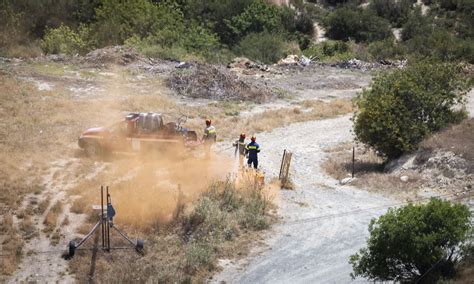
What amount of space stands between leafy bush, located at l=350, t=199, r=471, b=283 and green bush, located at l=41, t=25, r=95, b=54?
39.7 meters

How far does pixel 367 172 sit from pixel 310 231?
22.0 feet

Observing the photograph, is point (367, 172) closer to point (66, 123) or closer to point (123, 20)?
point (66, 123)

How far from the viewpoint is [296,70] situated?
4841 centimetres

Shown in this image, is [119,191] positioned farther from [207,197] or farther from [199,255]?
[199,255]

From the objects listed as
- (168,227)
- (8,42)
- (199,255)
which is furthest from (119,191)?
(8,42)

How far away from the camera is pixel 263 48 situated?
177 ft

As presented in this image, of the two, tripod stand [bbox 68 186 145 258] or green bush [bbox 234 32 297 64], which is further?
green bush [bbox 234 32 297 64]

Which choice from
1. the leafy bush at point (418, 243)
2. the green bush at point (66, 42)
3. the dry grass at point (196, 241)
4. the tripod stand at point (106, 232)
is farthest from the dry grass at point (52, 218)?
the green bush at point (66, 42)

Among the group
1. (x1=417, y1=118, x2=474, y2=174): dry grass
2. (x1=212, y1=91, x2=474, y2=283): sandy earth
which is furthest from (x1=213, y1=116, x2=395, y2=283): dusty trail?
(x1=417, y1=118, x2=474, y2=174): dry grass

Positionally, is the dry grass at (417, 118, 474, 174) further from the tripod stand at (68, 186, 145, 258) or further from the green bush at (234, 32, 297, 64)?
the green bush at (234, 32, 297, 64)

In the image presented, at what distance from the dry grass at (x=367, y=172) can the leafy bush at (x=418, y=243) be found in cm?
800

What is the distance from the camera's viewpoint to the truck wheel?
23.4 meters

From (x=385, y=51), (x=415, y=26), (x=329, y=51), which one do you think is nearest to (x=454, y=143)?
(x=385, y=51)

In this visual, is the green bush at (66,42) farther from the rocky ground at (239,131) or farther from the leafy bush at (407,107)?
the leafy bush at (407,107)
